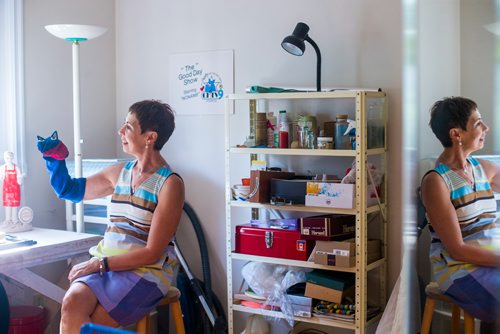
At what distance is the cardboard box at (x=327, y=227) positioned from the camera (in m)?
2.76

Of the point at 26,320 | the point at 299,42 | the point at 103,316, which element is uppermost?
the point at 299,42

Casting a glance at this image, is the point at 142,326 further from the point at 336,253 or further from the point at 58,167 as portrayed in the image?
the point at 336,253

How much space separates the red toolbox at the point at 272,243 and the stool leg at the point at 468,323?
7.81 ft

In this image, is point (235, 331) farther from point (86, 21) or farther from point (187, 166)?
point (86, 21)

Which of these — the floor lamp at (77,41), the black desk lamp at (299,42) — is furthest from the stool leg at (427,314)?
the floor lamp at (77,41)

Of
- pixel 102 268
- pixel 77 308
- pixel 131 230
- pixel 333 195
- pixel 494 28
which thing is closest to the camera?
pixel 494 28

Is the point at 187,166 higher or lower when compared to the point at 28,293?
higher

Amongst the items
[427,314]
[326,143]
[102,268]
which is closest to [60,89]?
[102,268]

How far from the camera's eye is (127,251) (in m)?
2.57

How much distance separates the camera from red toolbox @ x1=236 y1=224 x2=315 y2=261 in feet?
9.30

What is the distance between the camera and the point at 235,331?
348 cm

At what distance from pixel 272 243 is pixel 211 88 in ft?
3.32

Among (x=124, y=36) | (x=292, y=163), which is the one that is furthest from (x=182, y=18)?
(x=292, y=163)

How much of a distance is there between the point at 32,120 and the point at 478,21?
10.4 feet
